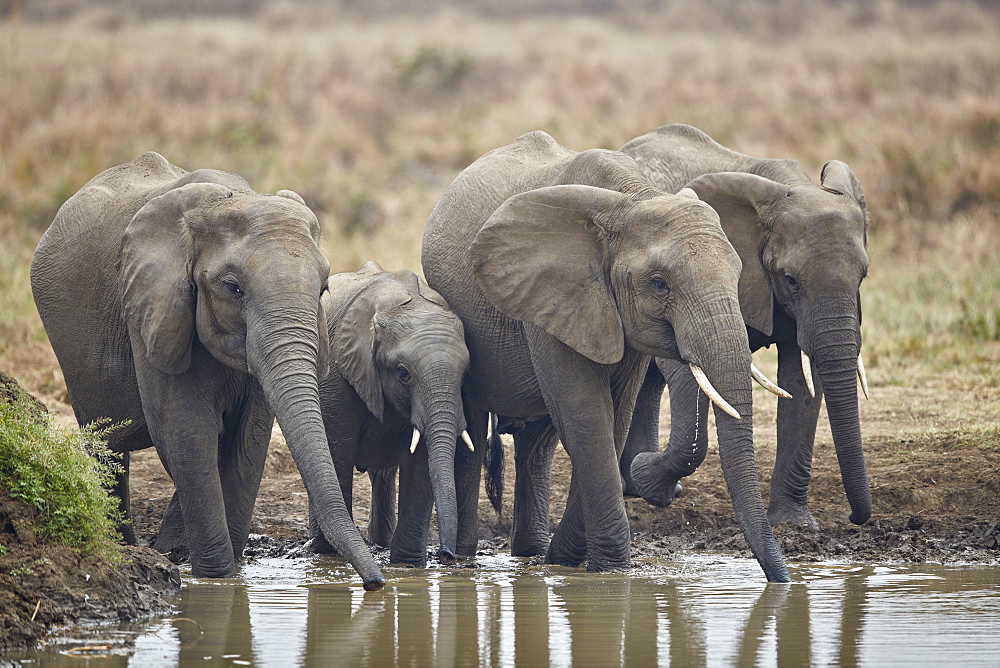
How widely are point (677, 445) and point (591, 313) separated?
2025 millimetres

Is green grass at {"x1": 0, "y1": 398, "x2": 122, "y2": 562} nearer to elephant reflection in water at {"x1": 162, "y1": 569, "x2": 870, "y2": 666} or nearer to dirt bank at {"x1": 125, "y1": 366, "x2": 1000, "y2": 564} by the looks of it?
elephant reflection in water at {"x1": 162, "y1": 569, "x2": 870, "y2": 666}

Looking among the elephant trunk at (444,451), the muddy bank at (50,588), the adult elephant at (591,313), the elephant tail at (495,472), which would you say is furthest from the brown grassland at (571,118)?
the muddy bank at (50,588)

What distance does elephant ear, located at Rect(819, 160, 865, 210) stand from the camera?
348 inches

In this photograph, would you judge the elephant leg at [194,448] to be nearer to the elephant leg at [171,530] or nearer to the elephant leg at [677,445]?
the elephant leg at [171,530]

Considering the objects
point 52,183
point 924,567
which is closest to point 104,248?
point 924,567

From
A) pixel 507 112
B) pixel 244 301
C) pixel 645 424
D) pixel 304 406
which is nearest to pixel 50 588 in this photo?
pixel 304 406

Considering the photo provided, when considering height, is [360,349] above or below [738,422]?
above

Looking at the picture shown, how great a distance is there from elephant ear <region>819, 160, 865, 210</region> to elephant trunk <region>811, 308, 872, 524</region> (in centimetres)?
82

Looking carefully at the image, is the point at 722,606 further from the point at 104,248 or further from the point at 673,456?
the point at 104,248

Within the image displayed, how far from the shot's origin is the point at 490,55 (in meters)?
28.9

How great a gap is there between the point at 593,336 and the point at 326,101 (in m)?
18.4

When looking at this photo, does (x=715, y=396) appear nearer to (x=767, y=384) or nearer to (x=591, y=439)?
(x=767, y=384)

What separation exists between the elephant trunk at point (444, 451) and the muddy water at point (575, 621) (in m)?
0.26

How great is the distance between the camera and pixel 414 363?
819 cm
